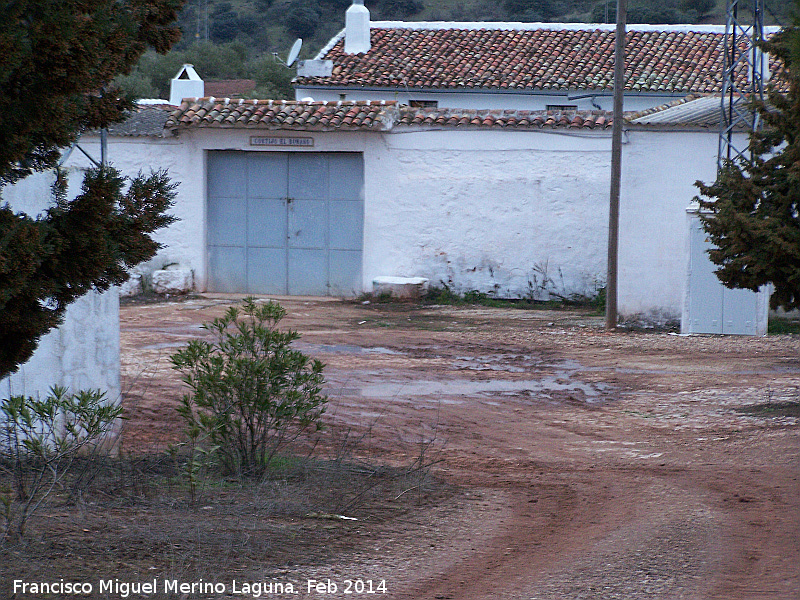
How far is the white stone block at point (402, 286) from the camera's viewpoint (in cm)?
1689

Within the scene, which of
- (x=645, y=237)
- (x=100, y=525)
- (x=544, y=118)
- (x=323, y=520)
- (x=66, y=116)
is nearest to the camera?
(x=66, y=116)

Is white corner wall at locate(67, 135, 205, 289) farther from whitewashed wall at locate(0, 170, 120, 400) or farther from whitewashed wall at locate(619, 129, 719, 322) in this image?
whitewashed wall at locate(0, 170, 120, 400)

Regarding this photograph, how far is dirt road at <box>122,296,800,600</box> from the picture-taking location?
4.78 metres

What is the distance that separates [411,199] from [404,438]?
32.0ft

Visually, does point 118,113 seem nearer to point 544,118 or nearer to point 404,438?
point 404,438

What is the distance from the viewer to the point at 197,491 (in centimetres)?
570

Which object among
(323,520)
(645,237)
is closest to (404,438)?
(323,520)

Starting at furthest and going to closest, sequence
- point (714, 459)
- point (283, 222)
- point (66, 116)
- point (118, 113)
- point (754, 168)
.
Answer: point (283, 222), point (754, 168), point (714, 459), point (118, 113), point (66, 116)

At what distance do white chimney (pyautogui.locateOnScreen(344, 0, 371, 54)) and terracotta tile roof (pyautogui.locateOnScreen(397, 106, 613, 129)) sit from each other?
384 inches

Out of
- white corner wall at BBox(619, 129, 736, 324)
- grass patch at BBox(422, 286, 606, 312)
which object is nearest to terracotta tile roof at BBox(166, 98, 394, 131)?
grass patch at BBox(422, 286, 606, 312)

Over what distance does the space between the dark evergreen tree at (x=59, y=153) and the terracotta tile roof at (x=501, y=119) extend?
12.2m

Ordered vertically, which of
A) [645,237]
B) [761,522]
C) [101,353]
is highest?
[645,237]

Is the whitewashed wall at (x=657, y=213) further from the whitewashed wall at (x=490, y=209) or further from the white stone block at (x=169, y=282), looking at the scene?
the white stone block at (x=169, y=282)

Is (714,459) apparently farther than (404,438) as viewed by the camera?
No
